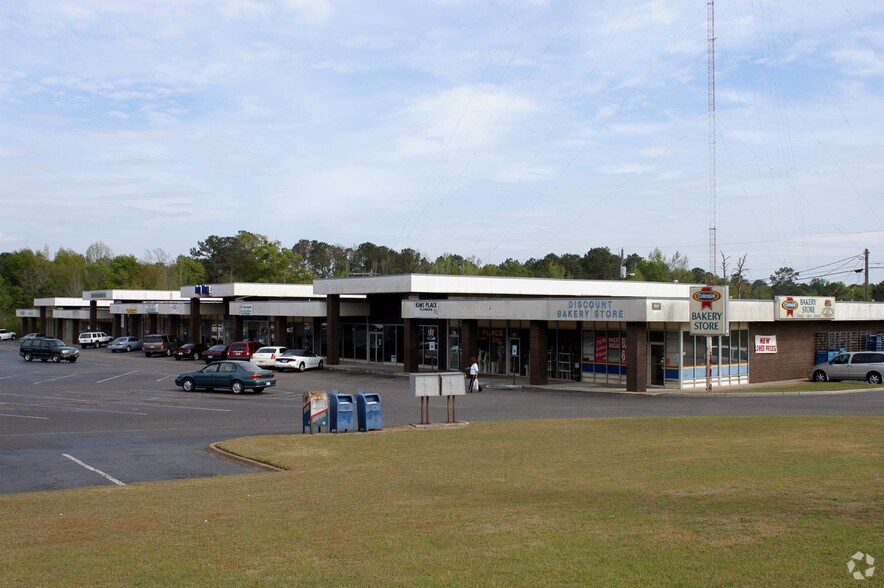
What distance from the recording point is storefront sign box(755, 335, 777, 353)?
4169cm

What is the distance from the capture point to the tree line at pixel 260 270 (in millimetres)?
110188

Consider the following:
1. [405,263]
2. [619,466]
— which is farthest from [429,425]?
[405,263]

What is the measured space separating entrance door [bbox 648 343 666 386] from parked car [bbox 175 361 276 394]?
17.3 meters

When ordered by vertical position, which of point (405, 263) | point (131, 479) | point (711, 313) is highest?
point (405, 263)

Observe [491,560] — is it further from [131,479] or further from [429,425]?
[429,425]

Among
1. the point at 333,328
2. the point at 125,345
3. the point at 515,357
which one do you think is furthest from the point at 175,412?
the point at 125,345

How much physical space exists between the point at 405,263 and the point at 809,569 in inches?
5346

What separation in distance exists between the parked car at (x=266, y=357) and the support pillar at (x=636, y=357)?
22460mm

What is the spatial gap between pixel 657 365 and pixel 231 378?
763 inches

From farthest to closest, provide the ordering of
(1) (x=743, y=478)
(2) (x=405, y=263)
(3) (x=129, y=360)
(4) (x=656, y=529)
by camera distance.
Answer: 1. (2) (x=405, y=263)
2. (3) (x=129, y=360)
3. (1) (x=743, y=478)
4. (4) (x=656, y=529)

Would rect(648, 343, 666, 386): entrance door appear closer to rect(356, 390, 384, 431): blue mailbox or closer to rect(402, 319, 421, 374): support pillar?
rect(402, 319, 421, 374): support pillar

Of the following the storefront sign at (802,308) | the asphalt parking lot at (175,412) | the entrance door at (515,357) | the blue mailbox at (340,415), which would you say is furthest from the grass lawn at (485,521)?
the entrance door at (515,357)

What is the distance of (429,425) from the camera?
22.7m

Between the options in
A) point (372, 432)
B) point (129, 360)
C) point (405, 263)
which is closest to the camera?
point (372, 432)
